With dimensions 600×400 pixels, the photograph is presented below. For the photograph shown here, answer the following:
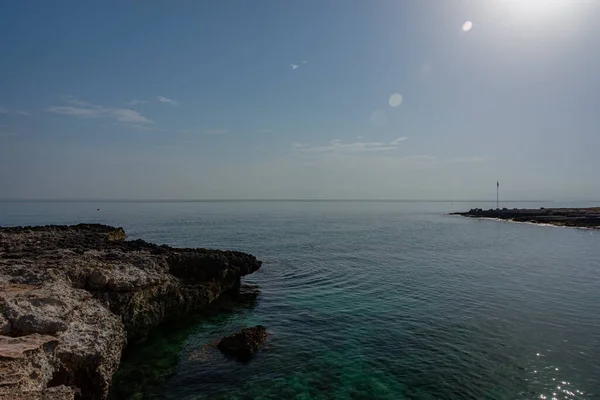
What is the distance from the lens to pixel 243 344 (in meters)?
17.0

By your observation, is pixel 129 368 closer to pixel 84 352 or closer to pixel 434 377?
pixel 84 352

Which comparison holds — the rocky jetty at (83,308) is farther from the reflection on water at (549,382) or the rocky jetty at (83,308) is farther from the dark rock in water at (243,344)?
the reflection on water at (549,382)

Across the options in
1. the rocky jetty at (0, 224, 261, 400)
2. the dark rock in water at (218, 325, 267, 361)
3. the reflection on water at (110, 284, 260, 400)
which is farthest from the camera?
the dark rock in water at (218, 325, 267, 361)

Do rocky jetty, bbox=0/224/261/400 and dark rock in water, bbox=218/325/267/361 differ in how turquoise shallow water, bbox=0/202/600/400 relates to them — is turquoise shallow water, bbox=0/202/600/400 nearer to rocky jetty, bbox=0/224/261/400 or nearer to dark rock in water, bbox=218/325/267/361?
dark rock in water, bbox=218/325/267/361

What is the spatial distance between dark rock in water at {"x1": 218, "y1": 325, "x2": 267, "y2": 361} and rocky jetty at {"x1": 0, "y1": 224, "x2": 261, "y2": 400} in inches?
173

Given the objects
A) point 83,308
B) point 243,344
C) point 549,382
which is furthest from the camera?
point 243,344

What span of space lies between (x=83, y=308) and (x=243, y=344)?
6806mm

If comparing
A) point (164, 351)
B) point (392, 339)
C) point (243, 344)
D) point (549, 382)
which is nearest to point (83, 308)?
point (164, 351)

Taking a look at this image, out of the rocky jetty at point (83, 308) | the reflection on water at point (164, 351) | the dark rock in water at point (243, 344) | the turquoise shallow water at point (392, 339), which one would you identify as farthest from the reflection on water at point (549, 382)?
the rocky jetty at point (83, 308)

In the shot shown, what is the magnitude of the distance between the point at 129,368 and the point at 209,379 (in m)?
3.69

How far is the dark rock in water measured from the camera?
16.6m

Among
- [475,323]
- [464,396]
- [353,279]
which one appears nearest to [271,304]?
→ [353,279]

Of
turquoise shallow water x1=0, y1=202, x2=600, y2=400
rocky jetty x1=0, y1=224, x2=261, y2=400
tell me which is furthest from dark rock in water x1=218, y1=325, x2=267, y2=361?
rocky jetty x1=0, y1=224, x2=261, y2=400

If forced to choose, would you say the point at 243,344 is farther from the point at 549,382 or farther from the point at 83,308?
the point at 549,382
